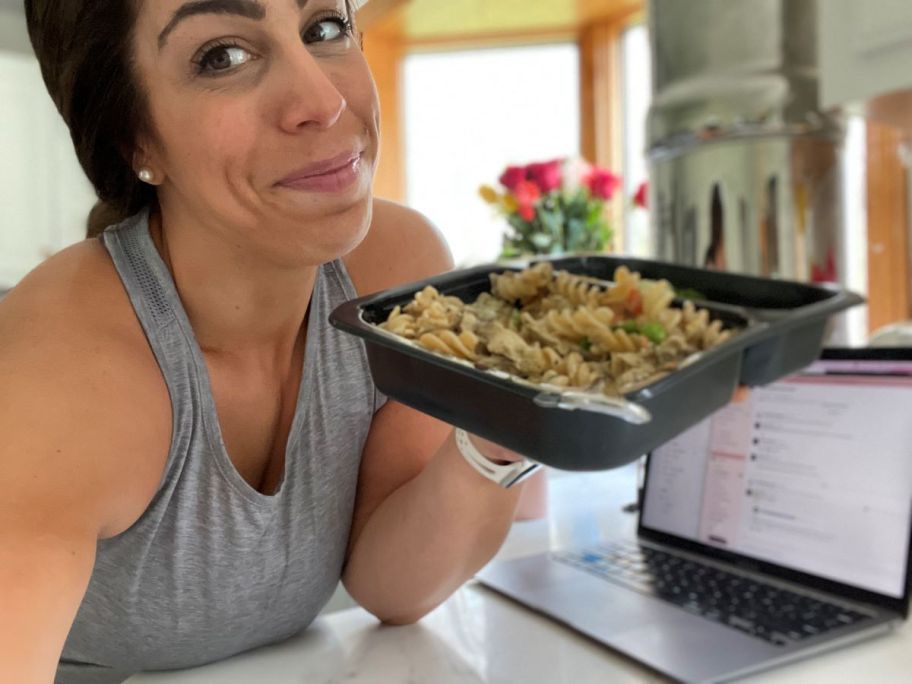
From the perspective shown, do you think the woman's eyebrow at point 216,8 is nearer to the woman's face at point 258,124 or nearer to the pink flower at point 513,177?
the woman's face at point 258,124

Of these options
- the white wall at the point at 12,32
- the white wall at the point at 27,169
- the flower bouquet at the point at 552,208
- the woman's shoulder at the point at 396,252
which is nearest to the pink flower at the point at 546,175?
the flower bouquet at the point at 552,208

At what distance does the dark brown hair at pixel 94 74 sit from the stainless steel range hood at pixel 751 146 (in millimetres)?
976

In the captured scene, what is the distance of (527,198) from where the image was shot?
1315 mm

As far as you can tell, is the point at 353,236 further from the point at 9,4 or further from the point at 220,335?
the point at 9,4

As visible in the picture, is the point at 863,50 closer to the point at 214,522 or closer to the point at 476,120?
the point at 214,522

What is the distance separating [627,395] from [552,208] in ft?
2.97

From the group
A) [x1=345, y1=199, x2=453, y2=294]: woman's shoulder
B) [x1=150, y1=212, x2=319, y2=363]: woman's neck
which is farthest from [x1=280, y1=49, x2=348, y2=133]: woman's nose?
[x1=345, y1=199, x2=453, y2=294]: woman's shoulder

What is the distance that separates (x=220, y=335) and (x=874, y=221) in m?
1.69

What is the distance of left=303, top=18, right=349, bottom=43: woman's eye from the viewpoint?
2.37ft

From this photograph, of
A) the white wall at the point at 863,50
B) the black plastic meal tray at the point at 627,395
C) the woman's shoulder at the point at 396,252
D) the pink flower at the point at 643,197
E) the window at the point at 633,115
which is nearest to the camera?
the black plastic meal tray at the point at 627,395

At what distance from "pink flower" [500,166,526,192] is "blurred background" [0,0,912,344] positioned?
0.30 feet

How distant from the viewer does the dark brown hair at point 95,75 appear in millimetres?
689

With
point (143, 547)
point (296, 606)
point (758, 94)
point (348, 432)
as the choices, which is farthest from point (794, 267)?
point (143, 547)

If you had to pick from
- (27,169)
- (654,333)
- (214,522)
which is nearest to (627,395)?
(654,333)
